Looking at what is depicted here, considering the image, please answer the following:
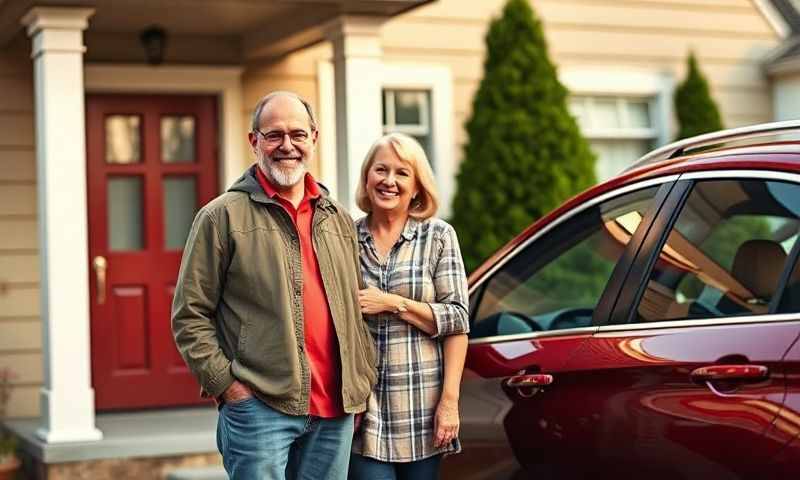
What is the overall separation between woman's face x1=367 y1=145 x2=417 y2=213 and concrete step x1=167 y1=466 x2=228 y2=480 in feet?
12.5

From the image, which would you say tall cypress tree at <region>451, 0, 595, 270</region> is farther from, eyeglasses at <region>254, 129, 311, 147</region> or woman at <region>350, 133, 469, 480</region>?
eyeglasses at <region>254, 129, 311, 147</region>

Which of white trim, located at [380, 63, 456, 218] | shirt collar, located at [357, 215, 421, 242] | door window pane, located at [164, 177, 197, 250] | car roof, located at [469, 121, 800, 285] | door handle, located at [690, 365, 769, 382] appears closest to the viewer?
door handle, located at [690, 365, 769, 382]

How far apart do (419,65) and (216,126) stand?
165 centimetres

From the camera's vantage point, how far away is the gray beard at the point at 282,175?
4.08 m

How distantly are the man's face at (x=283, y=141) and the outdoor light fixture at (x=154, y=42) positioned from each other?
5.48 m

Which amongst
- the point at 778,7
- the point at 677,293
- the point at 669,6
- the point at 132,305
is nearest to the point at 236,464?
the point at 677,293

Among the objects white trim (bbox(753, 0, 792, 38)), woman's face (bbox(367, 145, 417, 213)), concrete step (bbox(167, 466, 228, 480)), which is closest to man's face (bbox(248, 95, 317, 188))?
woman's face (bbox(367, 145, 417, 213))

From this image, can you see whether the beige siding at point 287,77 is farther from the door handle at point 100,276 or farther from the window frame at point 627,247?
the window frame at point 627,247

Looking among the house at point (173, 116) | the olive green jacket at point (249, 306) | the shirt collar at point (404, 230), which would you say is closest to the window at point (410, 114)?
the house at point (173, 116)

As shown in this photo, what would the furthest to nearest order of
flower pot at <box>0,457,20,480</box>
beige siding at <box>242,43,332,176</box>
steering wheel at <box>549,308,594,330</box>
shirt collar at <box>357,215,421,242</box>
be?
beige siding at <box>242,43,332,176</box>, flower pot at <box>0,457,20,480</box>, steering wheel at <box>549,308,594,330</box>, shirt collar at <box>357,215,421,242</box>

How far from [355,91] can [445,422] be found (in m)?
4.57

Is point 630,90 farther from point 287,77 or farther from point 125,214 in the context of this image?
point 125,214

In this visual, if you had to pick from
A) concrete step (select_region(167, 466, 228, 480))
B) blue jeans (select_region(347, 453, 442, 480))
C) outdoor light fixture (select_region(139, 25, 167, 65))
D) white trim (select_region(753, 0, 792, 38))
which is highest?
white trim (select_region(753, 0, 792, 38))

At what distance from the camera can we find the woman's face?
4.34m
